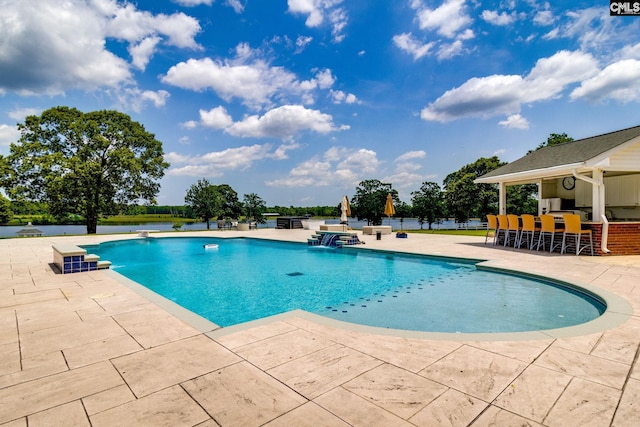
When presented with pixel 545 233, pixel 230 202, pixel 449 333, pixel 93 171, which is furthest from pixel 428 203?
pixel 449 333

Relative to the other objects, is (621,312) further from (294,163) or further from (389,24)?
(294,163)

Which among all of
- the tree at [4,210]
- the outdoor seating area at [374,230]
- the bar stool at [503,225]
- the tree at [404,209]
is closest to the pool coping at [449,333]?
the bar stool at [503,225]

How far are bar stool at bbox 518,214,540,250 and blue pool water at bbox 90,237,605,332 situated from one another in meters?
3.61

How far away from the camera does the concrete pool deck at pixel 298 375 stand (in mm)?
1992

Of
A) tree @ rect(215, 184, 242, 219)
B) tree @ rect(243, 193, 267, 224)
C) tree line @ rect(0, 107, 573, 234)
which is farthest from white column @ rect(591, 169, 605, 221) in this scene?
tree @ rect(215, 184, 242, 219)

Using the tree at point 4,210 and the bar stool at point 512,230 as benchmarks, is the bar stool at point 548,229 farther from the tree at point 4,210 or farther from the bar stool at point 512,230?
the tree at point 4,210

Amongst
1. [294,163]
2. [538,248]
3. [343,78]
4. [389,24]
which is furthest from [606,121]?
[294,163]

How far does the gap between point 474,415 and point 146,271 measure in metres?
9.71

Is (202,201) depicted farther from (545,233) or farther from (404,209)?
(545,233)

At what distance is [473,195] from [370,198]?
37.0ft

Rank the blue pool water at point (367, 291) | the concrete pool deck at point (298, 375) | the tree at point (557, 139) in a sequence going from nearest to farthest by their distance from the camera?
the concrete pool deck at point (298, 375) → the blue pool water at point (367, 291) → the tree at point (557, 139)

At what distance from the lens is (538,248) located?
10414mm

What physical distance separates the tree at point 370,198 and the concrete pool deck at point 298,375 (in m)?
31.8

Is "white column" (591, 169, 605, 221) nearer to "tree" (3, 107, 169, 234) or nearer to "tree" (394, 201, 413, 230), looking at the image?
"tree" (3, 107, 169, 234)
